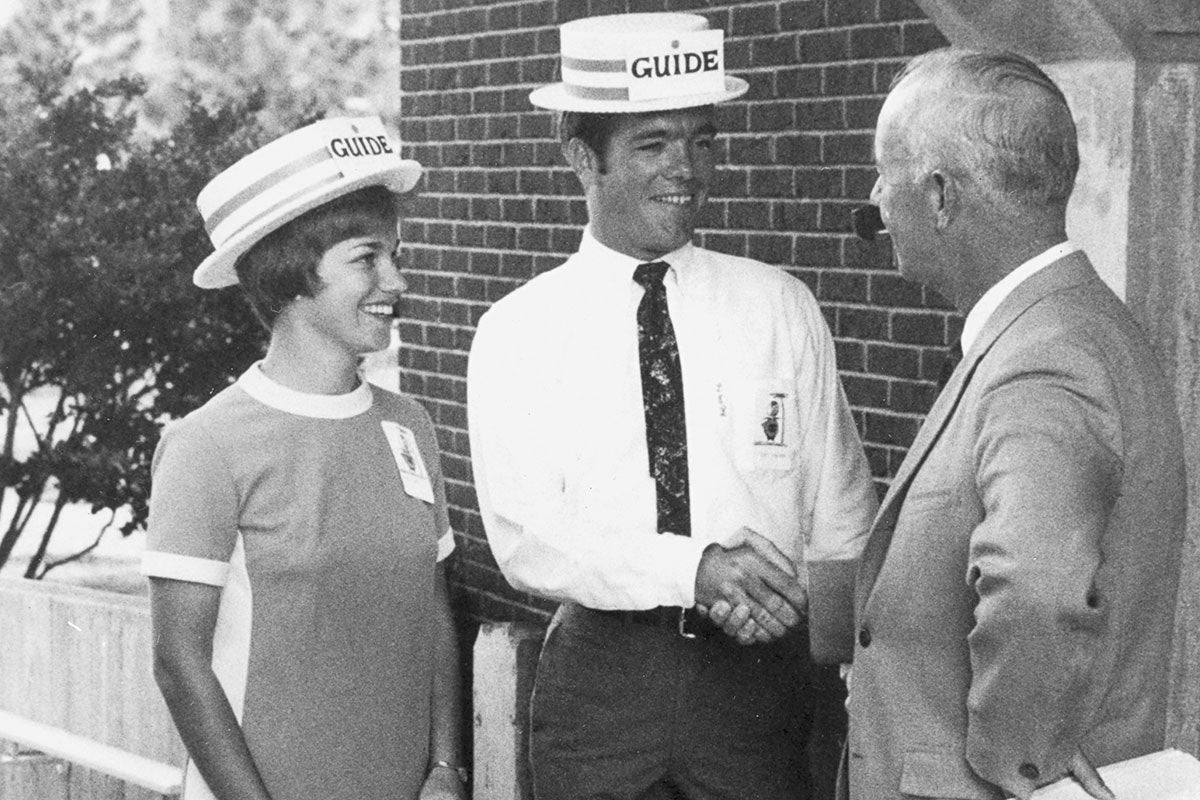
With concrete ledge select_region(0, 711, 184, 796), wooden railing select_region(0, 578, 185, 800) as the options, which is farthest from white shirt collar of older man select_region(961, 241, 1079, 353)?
wooden railing select_region(0, 578, 185, 800)

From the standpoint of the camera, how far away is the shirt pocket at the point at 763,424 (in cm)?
425

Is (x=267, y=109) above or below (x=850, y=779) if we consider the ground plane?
above

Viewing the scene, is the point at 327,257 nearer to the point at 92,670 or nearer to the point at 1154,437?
the point at 1154,437

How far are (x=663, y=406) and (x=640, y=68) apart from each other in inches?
27.9

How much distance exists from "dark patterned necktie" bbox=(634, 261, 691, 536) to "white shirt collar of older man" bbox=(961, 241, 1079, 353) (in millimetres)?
1187

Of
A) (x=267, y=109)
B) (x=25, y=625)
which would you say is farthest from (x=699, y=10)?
(x=267, y=109)

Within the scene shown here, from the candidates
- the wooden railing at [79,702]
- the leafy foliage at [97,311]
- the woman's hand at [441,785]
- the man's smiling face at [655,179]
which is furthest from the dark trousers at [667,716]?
the leafy foliage at [97,311]

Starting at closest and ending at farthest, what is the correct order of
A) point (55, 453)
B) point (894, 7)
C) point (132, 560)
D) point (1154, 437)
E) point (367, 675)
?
1. point (1154, 437)
2. point (367, 675)
3. point (894, 7)
4. point (55, 453)
5. point (132, 560)

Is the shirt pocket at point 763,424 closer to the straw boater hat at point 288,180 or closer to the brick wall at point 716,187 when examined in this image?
the straw boater hat at point 288,180

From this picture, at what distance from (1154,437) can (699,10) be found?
3.74m

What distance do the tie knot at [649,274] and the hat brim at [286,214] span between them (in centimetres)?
67

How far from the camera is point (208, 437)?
3.49 metres

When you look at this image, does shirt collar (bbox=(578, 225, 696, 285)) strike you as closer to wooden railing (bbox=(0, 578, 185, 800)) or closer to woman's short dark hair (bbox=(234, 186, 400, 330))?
woman's short dark hair (bbox=(234, 186, 400, 330))

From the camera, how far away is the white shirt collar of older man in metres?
3.09
